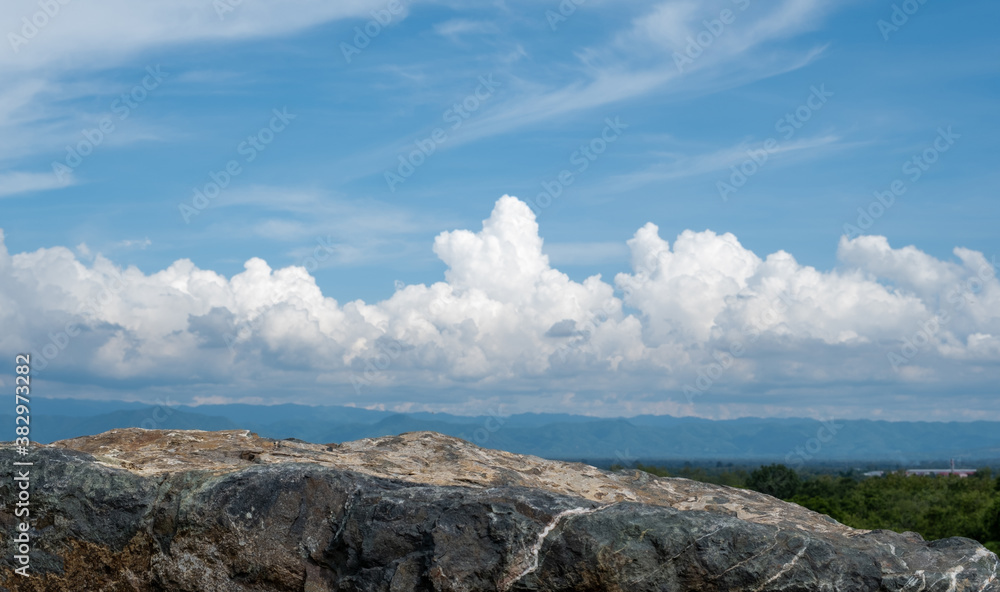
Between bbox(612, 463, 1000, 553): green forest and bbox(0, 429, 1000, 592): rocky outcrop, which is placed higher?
bbox(0, 429, 1000, 592): rocky outcrop

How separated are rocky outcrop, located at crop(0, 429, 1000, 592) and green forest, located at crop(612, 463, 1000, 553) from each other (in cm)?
2985

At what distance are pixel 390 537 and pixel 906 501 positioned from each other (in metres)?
54.3

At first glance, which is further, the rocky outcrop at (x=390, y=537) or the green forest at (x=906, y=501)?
the green forest at (x=906, y=501)

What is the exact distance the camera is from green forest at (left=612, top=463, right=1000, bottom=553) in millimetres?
43406

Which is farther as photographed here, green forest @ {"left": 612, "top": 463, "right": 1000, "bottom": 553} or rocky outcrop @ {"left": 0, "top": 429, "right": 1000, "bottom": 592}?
green forest @ {"left": 612, "top": 463, "right": 1000, "bottom": 553}

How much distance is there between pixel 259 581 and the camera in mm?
10070

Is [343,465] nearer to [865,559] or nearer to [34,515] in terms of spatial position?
[34,515]

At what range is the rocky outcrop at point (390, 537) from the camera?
9.34 m

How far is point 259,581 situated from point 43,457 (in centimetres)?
340

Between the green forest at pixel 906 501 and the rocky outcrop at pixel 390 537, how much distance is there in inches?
1175

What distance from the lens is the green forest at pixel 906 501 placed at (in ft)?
142

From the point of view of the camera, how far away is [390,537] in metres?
9.80

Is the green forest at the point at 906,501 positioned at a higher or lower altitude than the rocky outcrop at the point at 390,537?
lower

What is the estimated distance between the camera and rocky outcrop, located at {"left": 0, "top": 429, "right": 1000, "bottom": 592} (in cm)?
934
